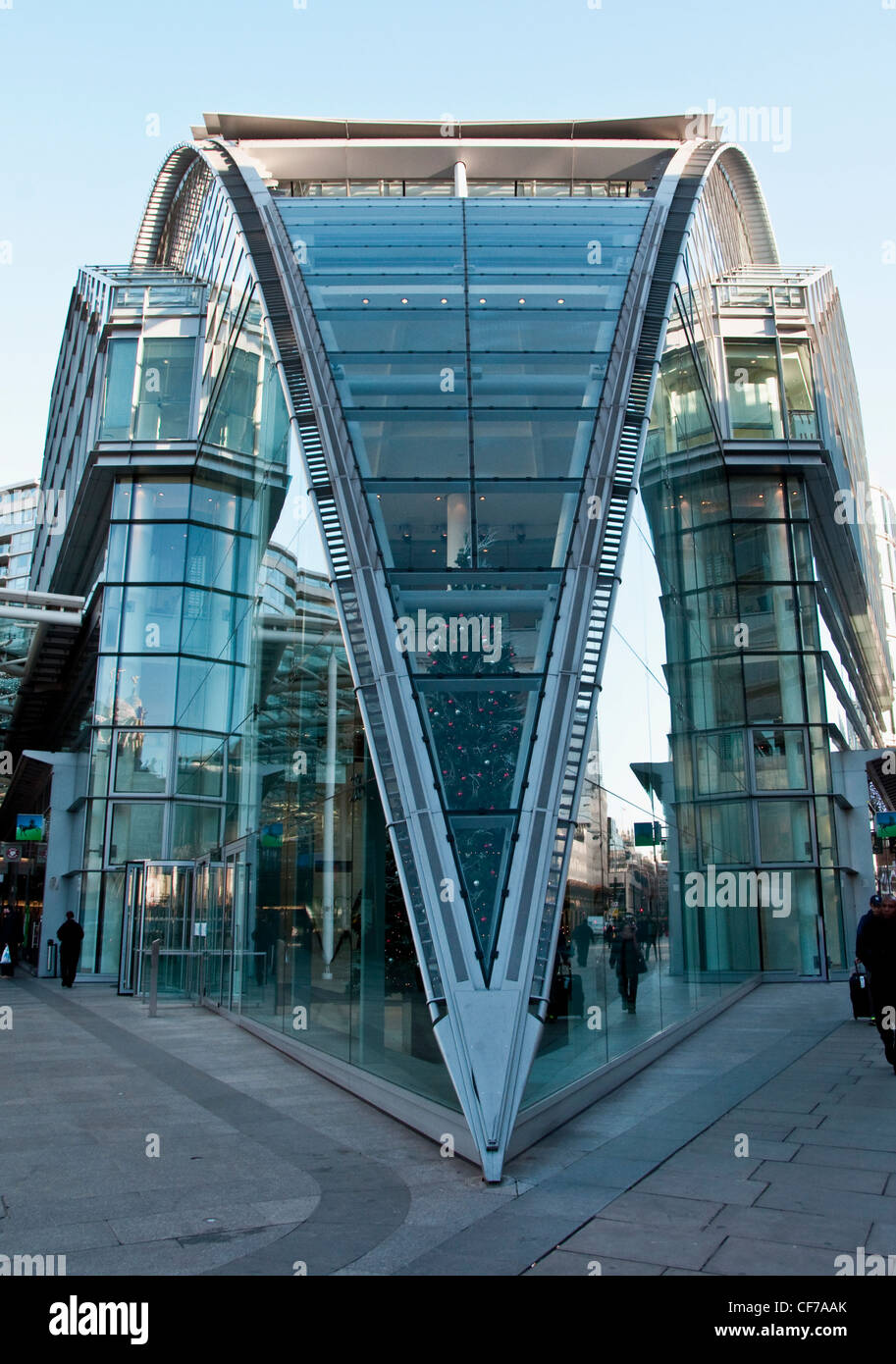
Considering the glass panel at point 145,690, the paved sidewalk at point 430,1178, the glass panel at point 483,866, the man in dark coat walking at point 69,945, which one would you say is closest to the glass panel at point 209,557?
the glass panel at point 145,690

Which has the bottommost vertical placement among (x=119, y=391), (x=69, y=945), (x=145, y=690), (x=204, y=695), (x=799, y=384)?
(x=69, y=945)

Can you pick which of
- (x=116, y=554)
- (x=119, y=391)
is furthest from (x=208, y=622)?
(x=119, y=391)

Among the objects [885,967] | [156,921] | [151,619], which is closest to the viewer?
[885,967]

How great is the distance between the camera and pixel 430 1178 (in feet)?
24.2

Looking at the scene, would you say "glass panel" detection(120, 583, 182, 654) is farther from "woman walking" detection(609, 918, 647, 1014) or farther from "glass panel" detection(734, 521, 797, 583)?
"woman walking" detection(609, 918, 647, 1014)

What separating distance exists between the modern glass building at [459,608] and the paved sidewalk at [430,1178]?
521 millimetres

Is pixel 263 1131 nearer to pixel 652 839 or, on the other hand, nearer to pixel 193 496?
pixel 652 839

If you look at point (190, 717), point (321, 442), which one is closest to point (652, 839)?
point (321, 442)

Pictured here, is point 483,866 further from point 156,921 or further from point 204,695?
point 204,695

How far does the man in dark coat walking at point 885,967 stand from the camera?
11.3 m

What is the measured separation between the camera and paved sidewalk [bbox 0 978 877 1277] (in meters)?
5.73

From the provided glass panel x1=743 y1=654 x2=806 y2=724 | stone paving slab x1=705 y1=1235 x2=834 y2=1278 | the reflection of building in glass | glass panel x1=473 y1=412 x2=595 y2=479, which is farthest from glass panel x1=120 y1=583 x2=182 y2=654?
stone paving slab x1=705 y1=1235 x2=834 y2=1278

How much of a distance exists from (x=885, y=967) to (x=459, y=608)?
565cm
